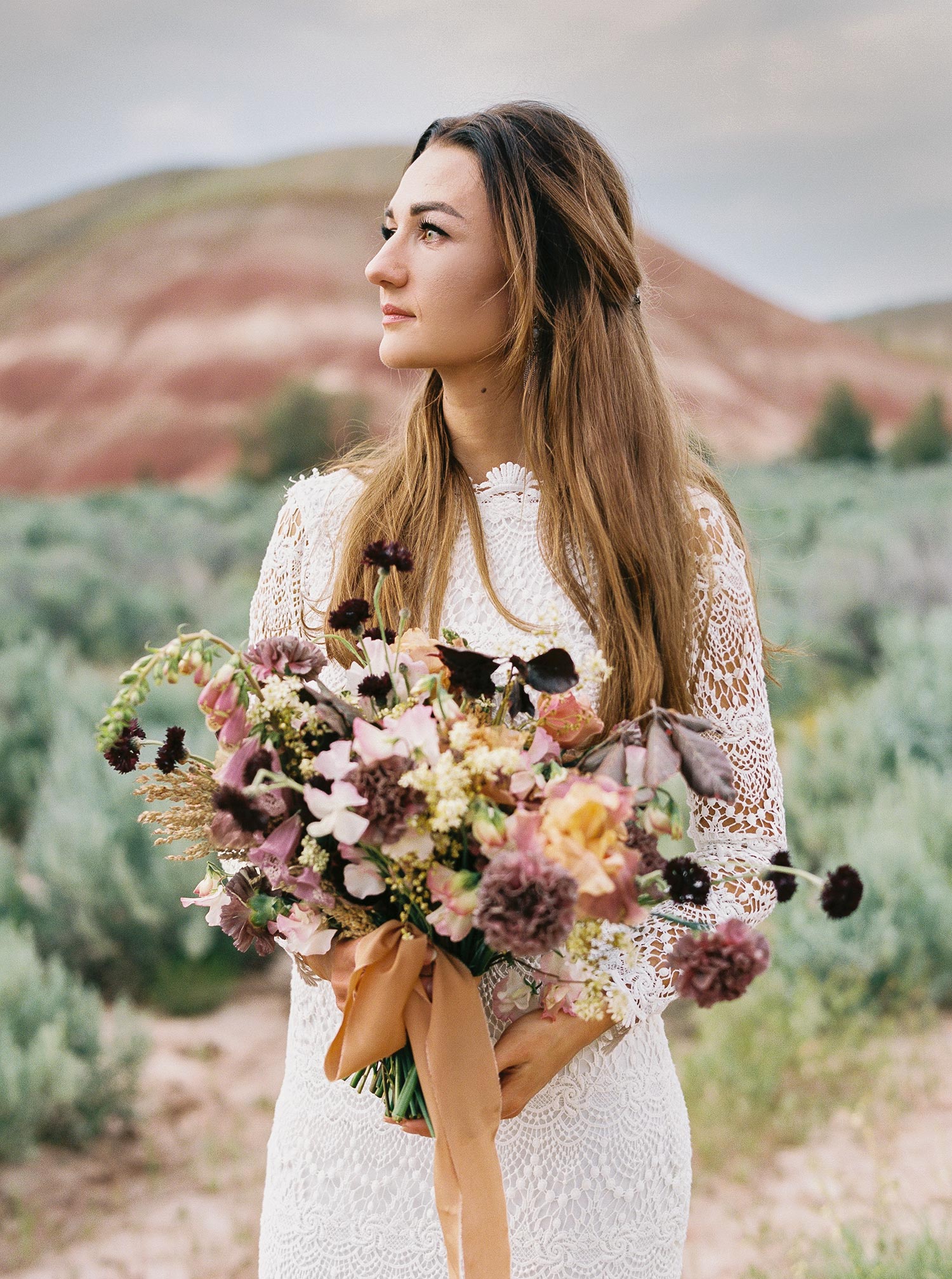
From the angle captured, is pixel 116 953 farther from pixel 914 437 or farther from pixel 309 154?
pixel 309 154

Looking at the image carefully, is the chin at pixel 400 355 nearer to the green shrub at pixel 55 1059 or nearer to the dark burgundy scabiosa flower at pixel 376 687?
the dark burgundy scabiosa flower at pixel 376 687

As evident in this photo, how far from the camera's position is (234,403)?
15539mm

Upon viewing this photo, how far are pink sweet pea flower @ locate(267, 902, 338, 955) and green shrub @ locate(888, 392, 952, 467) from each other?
14.6 m

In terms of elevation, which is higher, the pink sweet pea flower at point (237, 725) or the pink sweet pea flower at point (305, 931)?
the pink sweet pea flower at point (237, 725)

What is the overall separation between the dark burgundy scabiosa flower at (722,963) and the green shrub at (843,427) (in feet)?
50.3

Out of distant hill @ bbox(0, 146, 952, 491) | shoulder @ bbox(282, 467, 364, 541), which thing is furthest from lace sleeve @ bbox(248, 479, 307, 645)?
distant hill @ bbox(0, 146, 952, 491)

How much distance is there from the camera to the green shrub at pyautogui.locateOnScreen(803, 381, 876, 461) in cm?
1515

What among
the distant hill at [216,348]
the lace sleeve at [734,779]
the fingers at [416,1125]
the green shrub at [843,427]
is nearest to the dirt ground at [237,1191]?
the lace sleeve at [734,779]

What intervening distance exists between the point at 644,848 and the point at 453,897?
18 centimetres

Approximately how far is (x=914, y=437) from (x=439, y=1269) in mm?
14449

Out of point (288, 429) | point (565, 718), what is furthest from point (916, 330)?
point (565, 718)

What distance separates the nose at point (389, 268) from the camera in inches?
63.4

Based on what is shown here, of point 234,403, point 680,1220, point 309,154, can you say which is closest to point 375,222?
point 680,1220

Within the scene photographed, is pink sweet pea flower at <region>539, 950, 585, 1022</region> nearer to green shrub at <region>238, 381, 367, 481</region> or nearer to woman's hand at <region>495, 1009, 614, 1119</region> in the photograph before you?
woman's hand at <region>495, 1009, 614, 1119</region>
